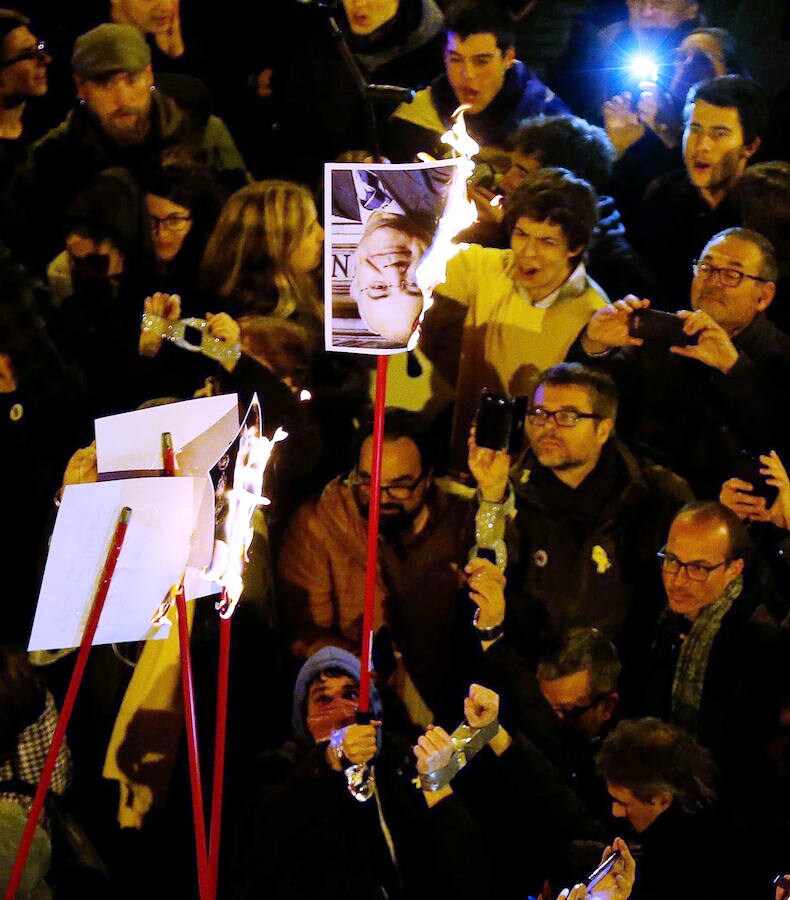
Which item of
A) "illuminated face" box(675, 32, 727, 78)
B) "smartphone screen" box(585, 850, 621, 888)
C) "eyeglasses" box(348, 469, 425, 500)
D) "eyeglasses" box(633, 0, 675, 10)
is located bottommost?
"smartphone screen" box(585, 850, 621, 888)

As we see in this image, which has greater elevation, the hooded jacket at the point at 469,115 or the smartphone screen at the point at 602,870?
the hooded jacket at the point at 469,115

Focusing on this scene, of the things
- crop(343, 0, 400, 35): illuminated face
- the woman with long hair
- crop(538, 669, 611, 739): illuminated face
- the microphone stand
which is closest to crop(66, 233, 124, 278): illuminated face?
the woman with long hair

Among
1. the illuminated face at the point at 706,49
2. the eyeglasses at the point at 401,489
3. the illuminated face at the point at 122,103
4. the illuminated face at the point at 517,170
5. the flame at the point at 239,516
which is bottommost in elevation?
the eyeglasses at the point at 401,489

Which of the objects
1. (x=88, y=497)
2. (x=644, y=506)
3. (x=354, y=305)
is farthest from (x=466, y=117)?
(x=88, y=497)

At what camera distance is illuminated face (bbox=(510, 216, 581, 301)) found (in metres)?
3.46

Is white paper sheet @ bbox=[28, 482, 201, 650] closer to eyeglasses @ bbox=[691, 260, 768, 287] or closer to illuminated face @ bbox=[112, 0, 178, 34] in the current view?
eyeglasses @ bbox=[691, 260, 768, 287]

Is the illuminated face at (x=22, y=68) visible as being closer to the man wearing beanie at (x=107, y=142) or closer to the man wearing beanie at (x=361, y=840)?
the man wearing beanie at (x=107, y=142)

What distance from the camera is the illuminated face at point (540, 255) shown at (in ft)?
11.3

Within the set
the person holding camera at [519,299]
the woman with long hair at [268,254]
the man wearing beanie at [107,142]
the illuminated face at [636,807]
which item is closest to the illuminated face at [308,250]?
the woman with long hair at [268,254]

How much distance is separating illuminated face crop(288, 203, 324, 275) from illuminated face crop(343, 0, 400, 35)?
1.69ft

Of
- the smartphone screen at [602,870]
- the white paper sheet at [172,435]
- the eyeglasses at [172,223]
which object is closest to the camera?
the white paper sheet at [172,435]

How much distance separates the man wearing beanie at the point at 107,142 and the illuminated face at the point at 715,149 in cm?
128

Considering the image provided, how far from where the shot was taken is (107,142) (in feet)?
12.0

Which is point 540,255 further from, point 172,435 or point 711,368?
point 172,435
